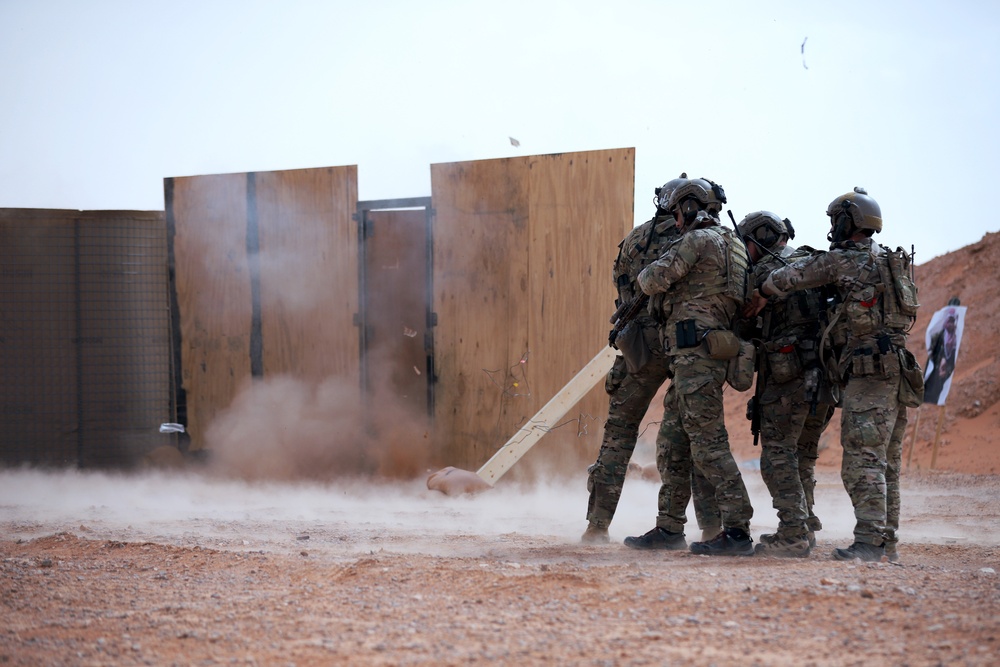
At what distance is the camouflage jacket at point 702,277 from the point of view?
5.36m

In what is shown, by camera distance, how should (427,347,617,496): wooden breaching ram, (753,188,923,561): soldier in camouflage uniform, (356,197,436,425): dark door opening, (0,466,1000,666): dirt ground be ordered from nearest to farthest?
(0,466,1000,666): dirt ground
(753,188,923,561): soldier in camouflage uniform
(427,347,617,496): wooden breaching ram
(356,197,436,425): dark door opening

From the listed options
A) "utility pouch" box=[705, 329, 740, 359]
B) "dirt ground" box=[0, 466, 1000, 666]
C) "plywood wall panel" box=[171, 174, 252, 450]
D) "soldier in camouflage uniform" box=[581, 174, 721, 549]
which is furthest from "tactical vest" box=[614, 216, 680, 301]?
"plywood wall panel" box=[171, 174, 252, 450]

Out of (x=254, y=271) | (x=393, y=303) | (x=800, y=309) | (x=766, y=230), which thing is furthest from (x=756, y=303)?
(x=254, y=271)

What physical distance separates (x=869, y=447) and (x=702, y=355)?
3.44 feet

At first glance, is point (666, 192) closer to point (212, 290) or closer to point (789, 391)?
point (789, 391)

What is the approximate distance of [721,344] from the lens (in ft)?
17.5

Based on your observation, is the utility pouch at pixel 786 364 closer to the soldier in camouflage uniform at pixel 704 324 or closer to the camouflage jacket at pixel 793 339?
the camouflage jacket at pixel 793 339

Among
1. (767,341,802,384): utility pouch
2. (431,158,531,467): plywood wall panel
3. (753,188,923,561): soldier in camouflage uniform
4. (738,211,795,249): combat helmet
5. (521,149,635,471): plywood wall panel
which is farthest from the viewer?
(431,158,531,467): plywood wall panel

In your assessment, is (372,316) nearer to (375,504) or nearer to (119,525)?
(375,504)

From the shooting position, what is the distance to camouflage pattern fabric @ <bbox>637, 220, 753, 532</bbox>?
17.5ft

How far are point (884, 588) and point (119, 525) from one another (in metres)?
4.86

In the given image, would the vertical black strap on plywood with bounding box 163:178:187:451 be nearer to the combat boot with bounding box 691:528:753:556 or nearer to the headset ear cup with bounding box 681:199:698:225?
the headset ear cup with bounding box 681:199:698:225

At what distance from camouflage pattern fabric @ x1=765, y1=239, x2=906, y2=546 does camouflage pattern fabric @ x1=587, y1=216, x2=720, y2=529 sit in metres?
0.90

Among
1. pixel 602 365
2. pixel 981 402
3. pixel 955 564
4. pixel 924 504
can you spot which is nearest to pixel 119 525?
pixel 602 365
